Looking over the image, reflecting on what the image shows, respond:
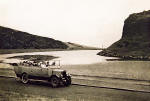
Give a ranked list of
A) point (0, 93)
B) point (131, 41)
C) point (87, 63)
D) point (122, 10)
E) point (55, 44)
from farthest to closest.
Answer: point (131, 41)
point (87, 63)
point (55, 44)
point (122, 10)
point (0, 93)

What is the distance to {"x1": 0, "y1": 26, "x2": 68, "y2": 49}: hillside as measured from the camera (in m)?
19.1

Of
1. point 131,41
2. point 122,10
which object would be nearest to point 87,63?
point 122,10

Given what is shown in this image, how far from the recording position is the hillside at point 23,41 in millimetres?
19094

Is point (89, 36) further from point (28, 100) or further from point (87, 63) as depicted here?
point (87, 63)

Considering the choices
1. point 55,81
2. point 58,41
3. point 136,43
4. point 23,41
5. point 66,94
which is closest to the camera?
point 66,94

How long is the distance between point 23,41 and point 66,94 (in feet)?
22.1

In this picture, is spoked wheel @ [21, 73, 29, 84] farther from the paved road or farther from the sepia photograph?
the paved road

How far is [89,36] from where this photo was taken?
17109 mm

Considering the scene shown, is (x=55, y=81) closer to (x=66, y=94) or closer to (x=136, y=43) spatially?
(x=66, y=94)

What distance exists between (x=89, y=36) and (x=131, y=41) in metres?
30.3

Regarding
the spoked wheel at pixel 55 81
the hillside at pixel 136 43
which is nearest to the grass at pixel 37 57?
the spoked wheel at pixel 55 81

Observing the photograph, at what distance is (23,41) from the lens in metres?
19.5

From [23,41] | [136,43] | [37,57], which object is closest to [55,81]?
[37,57]

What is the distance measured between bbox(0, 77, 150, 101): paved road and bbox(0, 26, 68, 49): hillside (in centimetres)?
353
